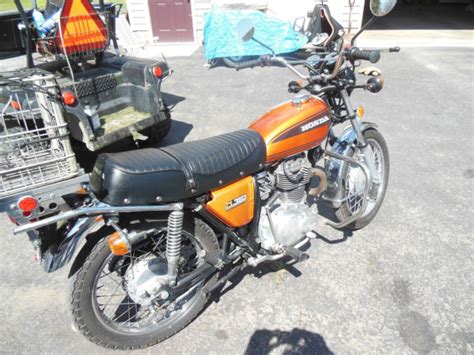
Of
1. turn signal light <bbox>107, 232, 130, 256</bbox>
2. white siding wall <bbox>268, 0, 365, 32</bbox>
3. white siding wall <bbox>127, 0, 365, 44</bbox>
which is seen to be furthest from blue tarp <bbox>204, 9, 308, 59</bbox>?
turn signal light <bbox>107, 232, 130, 256</bbox>

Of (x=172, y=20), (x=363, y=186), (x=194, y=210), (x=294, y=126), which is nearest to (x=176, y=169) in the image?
(x=194, y=210)

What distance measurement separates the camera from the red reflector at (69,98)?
3357 millimetres

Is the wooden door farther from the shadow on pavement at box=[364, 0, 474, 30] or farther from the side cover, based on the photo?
the side cover

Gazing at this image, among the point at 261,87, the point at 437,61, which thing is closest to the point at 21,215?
the point at 261,87

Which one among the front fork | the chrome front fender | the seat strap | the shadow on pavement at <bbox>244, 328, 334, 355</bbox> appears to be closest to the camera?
the seat strap

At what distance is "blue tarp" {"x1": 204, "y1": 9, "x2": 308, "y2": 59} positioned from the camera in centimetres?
862

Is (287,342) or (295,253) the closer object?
(287,342)

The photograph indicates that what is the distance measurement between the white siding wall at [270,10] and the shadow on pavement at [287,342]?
9679 mm

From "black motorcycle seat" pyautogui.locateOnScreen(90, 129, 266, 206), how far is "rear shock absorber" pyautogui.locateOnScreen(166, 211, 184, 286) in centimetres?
10

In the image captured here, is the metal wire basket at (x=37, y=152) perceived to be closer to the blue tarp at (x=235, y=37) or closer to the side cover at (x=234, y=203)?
the side cover at (x=234, y=203)

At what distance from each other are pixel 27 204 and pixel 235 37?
7649 mm

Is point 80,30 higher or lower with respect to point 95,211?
higher

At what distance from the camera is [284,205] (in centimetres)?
267

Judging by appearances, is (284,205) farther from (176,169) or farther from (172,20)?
(172,20)
